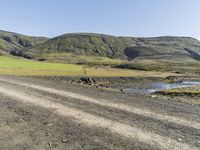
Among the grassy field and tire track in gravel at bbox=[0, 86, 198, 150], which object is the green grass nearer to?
the grassy field

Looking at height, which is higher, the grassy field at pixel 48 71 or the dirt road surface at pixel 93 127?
the dirt road surface at pixel 93 127

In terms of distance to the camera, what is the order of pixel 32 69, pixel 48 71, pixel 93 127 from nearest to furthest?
pixel 93 127
pixel 48 71
pixel 32 69

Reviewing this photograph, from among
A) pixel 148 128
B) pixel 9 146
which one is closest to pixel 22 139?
pixel 9 146

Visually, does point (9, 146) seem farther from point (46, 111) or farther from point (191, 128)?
point (191, 128)

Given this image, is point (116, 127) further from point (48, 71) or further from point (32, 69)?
point (32, 69)

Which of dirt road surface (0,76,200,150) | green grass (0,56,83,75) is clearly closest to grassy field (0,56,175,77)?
green grass (0,56,83,75)

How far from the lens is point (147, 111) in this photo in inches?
632

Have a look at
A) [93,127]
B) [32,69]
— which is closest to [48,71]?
[32,69]

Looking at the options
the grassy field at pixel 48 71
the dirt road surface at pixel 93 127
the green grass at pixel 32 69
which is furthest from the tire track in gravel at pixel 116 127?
the green grass at pixel 32 69

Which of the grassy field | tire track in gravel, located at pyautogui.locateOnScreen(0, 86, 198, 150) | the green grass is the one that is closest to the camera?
tire track in gravel, located at pyautogui.locateOnScreen(0, 86, 198, 150)

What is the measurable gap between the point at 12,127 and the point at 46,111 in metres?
3.23

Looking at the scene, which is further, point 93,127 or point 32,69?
point 32,69

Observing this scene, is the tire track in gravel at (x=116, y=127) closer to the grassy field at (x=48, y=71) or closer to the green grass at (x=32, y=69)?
the grassy field at (x=48, y=71)

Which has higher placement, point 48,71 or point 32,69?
point 32,69
